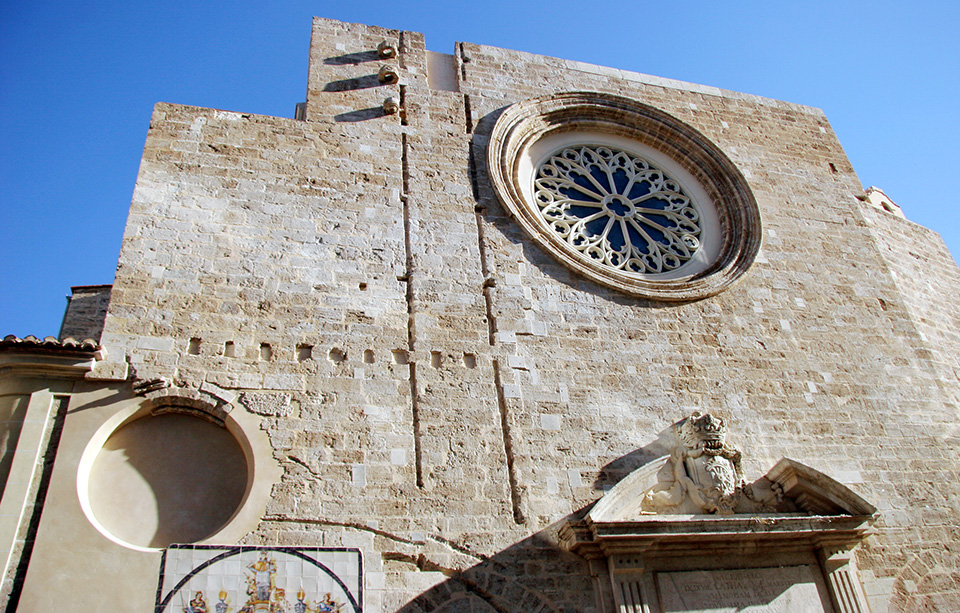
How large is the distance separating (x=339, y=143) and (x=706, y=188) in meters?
4.13

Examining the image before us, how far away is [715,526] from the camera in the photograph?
5430 millimetres

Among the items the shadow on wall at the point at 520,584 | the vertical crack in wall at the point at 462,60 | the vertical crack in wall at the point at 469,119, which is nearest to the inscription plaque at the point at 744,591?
the shadow on wall at the point at 520,584

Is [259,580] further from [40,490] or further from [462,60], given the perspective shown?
[462,60]

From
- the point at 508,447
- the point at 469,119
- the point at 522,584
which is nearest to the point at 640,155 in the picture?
the point at 469,119

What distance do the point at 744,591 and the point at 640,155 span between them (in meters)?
4.96

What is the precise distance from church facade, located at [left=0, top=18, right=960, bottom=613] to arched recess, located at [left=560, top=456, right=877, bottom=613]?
23 millimetres

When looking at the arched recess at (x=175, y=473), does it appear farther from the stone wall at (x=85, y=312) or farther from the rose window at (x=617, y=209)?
the rose window at (x=617, y=209)

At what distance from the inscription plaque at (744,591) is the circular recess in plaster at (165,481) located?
3.04 m

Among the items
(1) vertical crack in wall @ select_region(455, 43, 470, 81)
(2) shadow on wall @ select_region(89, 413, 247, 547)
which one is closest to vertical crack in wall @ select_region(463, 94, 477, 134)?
(1) vertical crack in wall @ select_region(455, 43, 470, 81)

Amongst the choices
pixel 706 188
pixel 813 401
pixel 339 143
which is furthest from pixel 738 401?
pixel 339 143

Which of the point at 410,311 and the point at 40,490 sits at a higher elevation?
the point at 410,311

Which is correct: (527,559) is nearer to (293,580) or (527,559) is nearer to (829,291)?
(293,580)

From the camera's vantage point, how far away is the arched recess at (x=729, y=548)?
17.1 ft

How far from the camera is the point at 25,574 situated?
4.48 m
